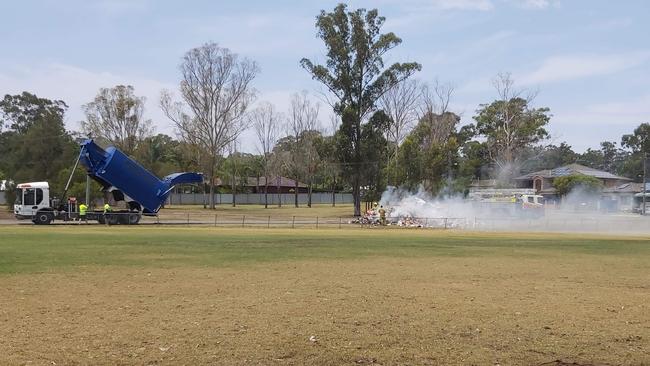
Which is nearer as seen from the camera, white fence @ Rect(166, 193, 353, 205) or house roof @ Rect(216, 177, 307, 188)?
white fence @ Rect(166, 193, 353, 205)

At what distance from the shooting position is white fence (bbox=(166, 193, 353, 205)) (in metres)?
115

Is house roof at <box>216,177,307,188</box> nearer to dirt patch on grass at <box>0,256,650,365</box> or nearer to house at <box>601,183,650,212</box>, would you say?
house at <box>601,183,650,212</box>

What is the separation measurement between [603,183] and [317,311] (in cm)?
10479

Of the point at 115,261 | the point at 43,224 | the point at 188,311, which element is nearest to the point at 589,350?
the point at 188,311

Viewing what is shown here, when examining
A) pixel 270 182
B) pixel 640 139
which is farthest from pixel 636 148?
pixel 270 182

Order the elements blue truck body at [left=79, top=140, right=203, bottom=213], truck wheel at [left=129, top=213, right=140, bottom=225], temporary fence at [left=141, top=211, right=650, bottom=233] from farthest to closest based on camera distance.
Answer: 1. truck wheel at [left=129, top=213, right=140, bottom=225]
2. blue truck body at [left=79, top=140, right=203, bottom=213]
3. temporary fence at [left=141, top=211, right=650, bottom=233]

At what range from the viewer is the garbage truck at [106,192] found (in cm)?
4728

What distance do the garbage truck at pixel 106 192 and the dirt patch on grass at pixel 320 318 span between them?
32.9 meters

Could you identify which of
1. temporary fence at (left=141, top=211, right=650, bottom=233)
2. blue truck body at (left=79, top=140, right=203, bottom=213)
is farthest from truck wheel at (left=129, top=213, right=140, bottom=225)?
temporary fence at (left=141, top=211, right=650, bottom=233)

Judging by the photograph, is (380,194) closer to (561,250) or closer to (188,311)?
(561,250)

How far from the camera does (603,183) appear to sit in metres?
104

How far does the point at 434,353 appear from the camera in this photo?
8484mm

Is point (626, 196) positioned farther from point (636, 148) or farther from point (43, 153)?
point (43, 153)

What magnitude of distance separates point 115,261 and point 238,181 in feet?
335
